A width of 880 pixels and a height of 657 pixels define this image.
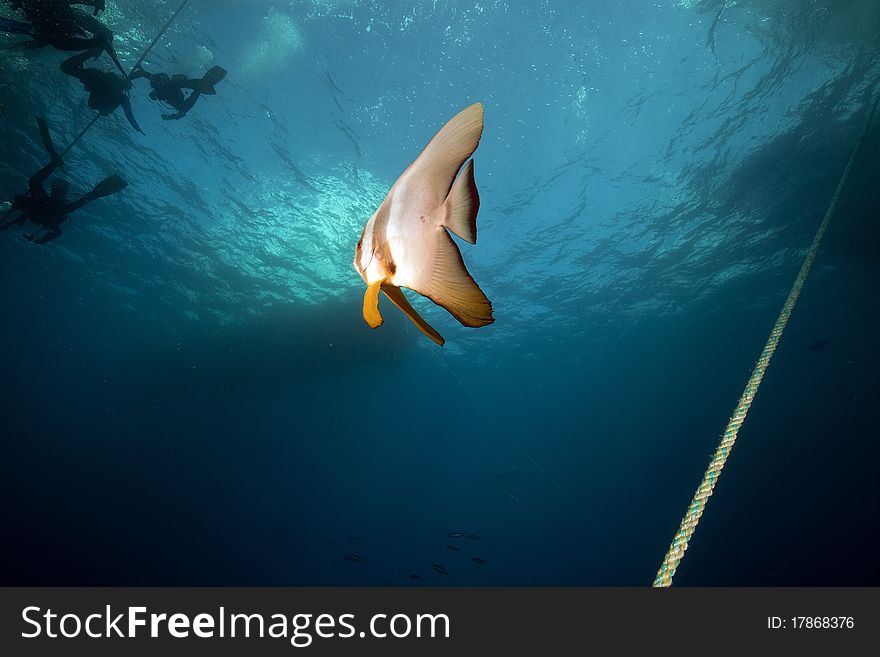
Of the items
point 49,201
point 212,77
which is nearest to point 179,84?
point 212,77

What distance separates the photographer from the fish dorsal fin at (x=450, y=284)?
73cm

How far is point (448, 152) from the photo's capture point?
75cm

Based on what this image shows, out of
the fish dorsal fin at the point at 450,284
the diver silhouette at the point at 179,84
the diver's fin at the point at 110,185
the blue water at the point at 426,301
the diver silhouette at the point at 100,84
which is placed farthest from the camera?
the blue water at the point at 426,301

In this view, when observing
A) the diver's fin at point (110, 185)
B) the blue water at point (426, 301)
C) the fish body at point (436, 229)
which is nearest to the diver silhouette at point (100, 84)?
the diver's fin at point (110, 185)

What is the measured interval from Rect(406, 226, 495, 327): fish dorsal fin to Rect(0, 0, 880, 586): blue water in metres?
12.7

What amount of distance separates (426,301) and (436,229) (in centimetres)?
1948

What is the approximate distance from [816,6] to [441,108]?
10.4m

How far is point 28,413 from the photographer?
3997 centimetres

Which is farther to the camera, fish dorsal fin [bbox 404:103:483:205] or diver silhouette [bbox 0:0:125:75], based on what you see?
diver silhouette [bbox 0:0:125:75]

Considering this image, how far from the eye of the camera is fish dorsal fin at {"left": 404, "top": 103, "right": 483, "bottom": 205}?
74 cm

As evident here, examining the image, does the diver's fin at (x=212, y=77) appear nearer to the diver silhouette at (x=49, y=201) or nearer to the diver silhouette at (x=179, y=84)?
the diver silhouette at (x=179, y=84)

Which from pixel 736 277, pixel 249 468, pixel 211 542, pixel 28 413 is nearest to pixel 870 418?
pixel 736 277

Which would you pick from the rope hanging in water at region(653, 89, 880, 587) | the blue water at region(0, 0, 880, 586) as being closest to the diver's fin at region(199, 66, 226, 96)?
the blue water at region(0, 0, 880, 586)

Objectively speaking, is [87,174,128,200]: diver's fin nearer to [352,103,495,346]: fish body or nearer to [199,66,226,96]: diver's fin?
[199,66,226,96]: diver's fin
